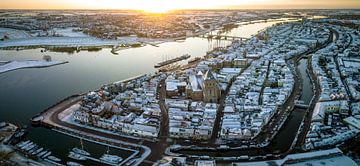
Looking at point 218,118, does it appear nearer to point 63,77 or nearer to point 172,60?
point 63,77

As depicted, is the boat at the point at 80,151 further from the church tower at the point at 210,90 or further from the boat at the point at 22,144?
the church tower at the point at 210,90

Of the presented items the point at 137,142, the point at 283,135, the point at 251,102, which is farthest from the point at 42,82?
the point at 283,135

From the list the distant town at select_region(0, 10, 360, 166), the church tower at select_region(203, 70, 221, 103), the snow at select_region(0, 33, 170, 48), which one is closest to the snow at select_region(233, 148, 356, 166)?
the distant town at select_region(0, 10, 360, 166)

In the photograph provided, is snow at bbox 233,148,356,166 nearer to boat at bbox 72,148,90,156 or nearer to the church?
boat at bbox 72,148,90,156

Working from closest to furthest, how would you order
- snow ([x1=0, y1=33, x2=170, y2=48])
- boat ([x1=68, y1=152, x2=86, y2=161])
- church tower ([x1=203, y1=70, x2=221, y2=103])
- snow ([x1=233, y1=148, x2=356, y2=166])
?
1. snow ([x1=233, y1=148, x2=356, y2=166])
2. boat ([x1=68, y1=152, x2=86, y2=161])
3. church tower ([x1=203, y1=70, x2=221, y2=103])
4. snow ([x1=0, y1=33, x2=170, y2=48])

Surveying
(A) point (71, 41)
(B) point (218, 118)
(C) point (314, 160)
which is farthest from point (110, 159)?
(A) point (71, 41)

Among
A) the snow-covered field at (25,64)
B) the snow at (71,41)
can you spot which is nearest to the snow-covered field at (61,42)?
the snow at (71,41)

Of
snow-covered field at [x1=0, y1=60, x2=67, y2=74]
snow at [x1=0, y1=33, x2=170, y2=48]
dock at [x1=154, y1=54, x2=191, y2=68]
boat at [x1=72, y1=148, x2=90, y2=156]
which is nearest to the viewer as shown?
boat at [x1=72, y1=148, x2=90, y2=156]
